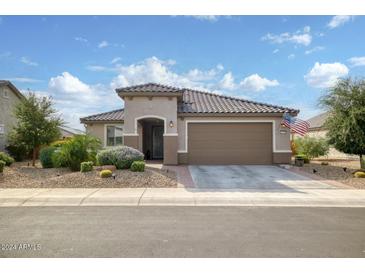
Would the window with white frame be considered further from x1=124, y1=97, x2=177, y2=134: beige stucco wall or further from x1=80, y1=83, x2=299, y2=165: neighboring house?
x1=124, y1=97, x2=177, y2=134: beige stucco wall

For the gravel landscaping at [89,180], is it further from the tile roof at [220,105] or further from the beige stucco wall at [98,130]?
the beige stucco wall at [98,130]

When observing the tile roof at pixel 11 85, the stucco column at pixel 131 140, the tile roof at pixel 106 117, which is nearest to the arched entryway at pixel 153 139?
the tile roof at pixel 106 117

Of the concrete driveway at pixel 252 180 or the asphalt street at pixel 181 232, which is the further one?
the concrete driveway at pixel 252 180

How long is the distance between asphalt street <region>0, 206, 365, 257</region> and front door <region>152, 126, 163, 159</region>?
1429 centimetres

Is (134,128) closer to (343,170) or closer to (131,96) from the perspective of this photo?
(131,96)

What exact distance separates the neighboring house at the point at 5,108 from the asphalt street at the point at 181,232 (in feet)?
50.9

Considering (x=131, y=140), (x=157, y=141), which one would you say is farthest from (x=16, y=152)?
(x=157, y=141)

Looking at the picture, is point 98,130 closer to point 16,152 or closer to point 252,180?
point 16,152

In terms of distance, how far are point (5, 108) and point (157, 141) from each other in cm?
1122

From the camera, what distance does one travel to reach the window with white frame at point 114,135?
Result: 22.6 m

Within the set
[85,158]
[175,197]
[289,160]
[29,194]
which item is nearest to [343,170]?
[289,160]

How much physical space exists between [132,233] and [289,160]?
Answer: 14476mm

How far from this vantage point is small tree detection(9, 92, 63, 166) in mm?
16219

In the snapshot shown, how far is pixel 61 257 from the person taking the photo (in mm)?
5051
